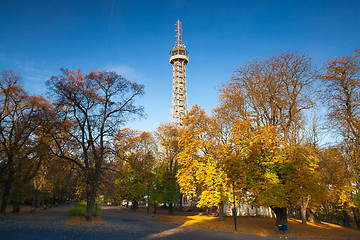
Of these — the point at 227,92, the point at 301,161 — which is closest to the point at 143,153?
the point at 227,92

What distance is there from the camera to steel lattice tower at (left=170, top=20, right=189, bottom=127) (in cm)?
8506

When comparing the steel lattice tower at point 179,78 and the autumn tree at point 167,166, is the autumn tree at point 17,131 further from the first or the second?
the steel lattice tower at point 179,78

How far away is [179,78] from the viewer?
3610 inches

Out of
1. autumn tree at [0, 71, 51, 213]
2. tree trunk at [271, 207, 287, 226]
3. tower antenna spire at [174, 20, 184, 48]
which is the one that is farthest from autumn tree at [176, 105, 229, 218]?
tower antenna spire at [174, 20, 184, 48]

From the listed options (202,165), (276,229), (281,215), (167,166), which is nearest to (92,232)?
(202,165)

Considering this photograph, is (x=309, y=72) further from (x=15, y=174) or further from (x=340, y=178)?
(x=15, y=174)

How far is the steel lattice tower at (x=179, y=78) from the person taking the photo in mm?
85062

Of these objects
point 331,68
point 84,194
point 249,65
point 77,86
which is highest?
point 249,65

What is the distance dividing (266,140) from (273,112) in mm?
3962

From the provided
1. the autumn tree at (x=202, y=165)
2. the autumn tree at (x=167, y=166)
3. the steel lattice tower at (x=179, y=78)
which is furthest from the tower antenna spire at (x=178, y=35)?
the autumn tree at (x=202, y=165)

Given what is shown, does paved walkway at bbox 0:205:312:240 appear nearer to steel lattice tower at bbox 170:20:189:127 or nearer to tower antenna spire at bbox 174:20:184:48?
steel lattice tower at bbox 170:20:189:127

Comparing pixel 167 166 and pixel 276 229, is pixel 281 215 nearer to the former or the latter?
pixel 276 229

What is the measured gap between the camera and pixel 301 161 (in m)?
17.5

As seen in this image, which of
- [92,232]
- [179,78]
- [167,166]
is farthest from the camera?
[179,78]
